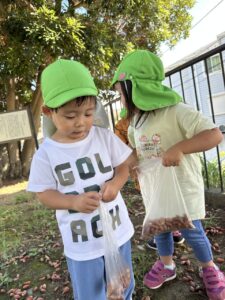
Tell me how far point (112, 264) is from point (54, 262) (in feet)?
4.37

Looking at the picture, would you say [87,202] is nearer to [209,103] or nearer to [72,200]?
[72,200]

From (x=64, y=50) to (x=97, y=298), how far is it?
184 inches

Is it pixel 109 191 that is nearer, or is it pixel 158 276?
pixel 109 191

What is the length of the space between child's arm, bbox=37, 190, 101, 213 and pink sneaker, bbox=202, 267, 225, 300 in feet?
2.99

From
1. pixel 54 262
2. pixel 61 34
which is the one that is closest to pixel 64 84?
pixel 54 262

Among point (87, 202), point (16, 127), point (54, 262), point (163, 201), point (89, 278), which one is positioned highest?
point (16, 127)

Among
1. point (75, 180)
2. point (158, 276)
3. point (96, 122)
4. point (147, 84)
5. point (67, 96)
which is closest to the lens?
point (67, 96)

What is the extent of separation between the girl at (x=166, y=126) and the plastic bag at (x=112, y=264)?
16.3 inches

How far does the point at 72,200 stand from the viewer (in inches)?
49.6

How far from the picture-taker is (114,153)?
4.79 feet

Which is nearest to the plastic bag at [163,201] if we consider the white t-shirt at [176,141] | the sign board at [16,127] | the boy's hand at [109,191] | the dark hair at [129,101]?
the white t-shirt at [176,141]

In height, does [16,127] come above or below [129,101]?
above

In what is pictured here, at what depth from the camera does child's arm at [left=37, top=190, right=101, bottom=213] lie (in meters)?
1.22

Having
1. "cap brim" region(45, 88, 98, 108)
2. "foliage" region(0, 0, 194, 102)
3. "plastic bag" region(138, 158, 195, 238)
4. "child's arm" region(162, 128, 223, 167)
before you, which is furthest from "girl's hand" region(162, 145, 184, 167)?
"foliage" region(0, 0, 194, 102)
